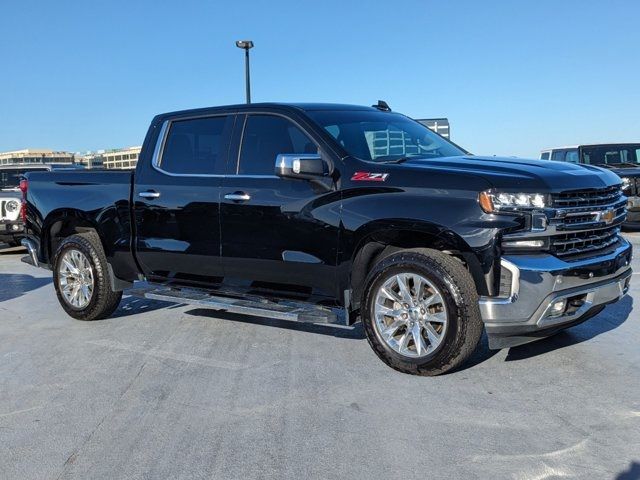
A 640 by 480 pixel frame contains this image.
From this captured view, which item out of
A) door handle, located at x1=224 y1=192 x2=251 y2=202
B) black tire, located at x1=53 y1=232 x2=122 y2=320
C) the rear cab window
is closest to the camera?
door handle, located at x1=224 y1=192 x2=251 y2=202

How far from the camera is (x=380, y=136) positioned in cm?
564

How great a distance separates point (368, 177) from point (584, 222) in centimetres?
152

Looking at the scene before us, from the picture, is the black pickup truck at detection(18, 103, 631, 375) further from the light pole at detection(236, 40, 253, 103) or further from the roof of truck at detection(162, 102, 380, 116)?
the light pole at detection(236, 40, 253, 103)

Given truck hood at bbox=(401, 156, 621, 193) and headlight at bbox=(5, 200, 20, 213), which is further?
headlight at bbox=(5, 200, 20, 213)

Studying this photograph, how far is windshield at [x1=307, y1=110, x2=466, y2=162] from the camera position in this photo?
17.3 ft

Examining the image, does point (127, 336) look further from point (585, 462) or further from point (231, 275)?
point (585, 462)

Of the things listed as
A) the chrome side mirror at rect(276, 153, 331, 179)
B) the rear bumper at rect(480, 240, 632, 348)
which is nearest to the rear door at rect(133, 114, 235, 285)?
the chrome side mirror at rect(276, 153, 331, 179)

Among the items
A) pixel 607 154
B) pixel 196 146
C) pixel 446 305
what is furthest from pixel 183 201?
pixel 607 154

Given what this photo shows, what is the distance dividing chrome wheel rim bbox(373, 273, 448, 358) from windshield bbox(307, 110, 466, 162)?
1.04 meters

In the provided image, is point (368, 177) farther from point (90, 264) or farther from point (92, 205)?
point (90, 264)

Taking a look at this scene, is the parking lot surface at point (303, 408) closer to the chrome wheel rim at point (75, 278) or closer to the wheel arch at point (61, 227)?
the chrome wheel rim at point (75, 278)

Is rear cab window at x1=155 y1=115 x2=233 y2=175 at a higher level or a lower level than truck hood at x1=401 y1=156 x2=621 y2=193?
higher

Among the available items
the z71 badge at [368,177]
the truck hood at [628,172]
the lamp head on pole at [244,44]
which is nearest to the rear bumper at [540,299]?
the z71 badge at [368,177]

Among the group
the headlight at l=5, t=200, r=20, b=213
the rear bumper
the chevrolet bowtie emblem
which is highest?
the chevrolet bowtie emblem
